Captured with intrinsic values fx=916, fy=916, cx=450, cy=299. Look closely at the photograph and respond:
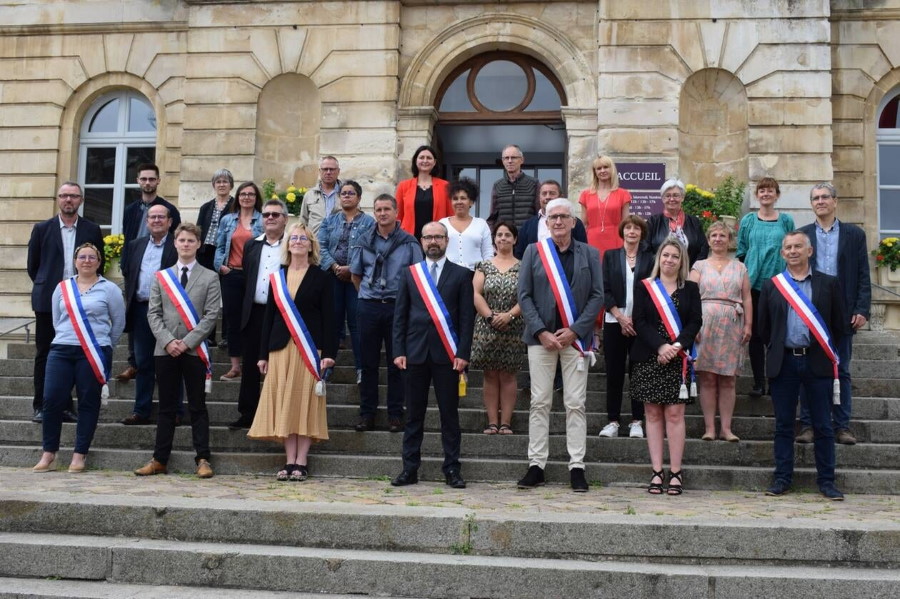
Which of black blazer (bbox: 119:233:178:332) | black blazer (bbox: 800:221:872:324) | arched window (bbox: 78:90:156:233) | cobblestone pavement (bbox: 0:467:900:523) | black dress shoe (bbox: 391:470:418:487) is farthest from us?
arched window (bbox: 78:90:156:233)

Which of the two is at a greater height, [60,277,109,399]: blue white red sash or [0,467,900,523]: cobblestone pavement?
[60,277,109,399]: blue white red sash

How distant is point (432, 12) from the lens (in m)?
13.0

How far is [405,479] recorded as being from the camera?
6934 mm

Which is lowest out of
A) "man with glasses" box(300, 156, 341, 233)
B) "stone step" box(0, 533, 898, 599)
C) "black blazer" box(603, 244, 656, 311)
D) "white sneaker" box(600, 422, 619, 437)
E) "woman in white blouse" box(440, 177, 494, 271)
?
"stone step" box(0, 533, 898, 599)

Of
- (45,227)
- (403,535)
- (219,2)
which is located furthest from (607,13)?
(403,535)

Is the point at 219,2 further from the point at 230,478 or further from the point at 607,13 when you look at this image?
the point at 230,478

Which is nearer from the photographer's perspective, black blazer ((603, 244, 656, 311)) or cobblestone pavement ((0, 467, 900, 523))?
cobblestone pavement ((0, 467, 900, 523))

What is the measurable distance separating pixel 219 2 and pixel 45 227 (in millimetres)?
5396

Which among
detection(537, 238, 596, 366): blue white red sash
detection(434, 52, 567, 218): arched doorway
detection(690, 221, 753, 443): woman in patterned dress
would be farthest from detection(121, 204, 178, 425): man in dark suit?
detection(434, 52, 567, 218): arched doorway

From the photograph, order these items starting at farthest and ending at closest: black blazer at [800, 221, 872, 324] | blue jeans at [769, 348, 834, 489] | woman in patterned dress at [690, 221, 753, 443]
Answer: black blazer at [800, 221, 872, 324], woman in patterned dress at [690, 221, 753, 443], blue jeans at [769, 348, 834, 489]

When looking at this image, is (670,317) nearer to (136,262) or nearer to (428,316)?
(428,316)

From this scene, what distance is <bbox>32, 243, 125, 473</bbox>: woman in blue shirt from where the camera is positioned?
7.53 m

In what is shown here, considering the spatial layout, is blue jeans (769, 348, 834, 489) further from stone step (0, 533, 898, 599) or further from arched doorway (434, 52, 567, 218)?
arched doorway (434, 52, 567, 218)

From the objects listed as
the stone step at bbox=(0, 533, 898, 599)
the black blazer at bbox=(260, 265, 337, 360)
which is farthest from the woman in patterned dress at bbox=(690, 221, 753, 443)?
the black blazer at bbox=(260, 265, 337, 360)
